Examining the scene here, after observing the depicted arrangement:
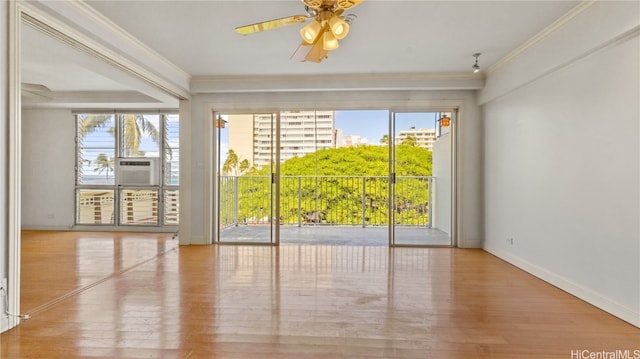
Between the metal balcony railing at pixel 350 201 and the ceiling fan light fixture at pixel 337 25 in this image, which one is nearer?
the ceiling fan light fixture at pixel 337 25

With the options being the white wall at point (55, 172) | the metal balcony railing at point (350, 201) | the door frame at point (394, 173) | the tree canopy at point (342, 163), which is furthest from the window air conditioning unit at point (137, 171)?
the door frame at point (394, 173)

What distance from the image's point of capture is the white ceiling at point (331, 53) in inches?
106

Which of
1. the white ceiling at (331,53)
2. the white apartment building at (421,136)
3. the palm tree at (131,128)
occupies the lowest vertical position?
the white apartment building at (421,136)

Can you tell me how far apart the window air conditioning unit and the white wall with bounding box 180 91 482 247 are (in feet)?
5.35

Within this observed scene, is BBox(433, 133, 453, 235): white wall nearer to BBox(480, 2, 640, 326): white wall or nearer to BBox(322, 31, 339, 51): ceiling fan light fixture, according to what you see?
BBox(480, 2, 640, 326): white wall

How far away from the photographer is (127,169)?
6086 millimetres

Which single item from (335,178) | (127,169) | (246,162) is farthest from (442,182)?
(127,169)

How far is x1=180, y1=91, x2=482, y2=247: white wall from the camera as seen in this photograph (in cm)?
467

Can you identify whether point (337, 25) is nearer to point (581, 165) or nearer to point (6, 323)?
point (581, 165)

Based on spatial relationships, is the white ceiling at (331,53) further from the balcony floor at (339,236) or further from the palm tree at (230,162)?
the balcony floor at (339,236)

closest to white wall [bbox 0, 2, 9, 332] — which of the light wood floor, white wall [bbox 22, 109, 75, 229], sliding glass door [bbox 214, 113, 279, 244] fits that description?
the light wood floor

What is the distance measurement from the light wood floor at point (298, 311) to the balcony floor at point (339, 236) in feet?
3.18

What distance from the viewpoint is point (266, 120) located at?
16.2 ft

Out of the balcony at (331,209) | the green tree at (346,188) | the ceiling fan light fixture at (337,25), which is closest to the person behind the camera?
the ceiling fan light fixture at (337,25)
